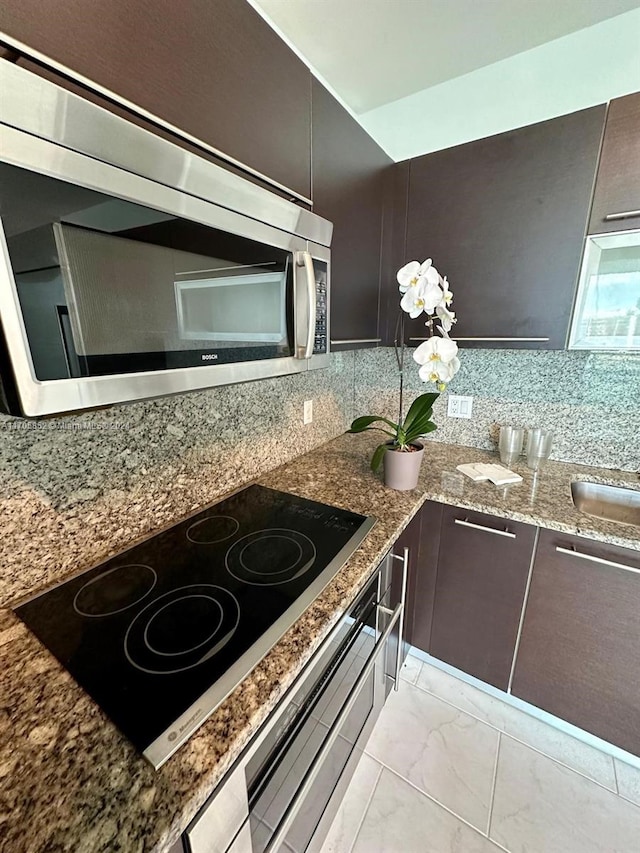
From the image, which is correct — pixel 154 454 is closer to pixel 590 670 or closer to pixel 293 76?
pixel 293 76

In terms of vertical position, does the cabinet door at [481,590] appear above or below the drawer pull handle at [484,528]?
below

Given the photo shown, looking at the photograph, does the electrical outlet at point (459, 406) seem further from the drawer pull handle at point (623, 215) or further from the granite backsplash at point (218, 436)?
the drawer pull handle at point (623, 215)

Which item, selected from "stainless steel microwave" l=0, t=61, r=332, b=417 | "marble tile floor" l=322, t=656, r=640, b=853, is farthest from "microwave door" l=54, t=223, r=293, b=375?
"marble tile floor" l=322, t=656, r=640, b=853

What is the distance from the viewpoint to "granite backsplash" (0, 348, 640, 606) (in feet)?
2.43

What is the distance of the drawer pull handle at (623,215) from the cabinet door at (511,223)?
0.20ft

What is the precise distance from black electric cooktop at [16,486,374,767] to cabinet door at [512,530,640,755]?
0.67 metres

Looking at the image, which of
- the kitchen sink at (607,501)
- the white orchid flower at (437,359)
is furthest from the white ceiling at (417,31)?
the kitchen sink at (607,501)

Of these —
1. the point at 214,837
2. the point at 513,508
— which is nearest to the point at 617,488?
the point at 513,508

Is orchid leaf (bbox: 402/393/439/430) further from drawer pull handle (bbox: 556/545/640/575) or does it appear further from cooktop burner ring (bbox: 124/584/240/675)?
cooktop burner ring (bbox: 124/584/240/675)

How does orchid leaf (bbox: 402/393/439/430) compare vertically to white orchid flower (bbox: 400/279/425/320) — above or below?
below

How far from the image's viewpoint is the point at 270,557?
0.90m

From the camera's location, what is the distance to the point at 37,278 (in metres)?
0.42

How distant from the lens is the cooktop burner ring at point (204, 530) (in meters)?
0.96

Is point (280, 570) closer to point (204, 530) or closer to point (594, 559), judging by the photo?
point (204, 530)
